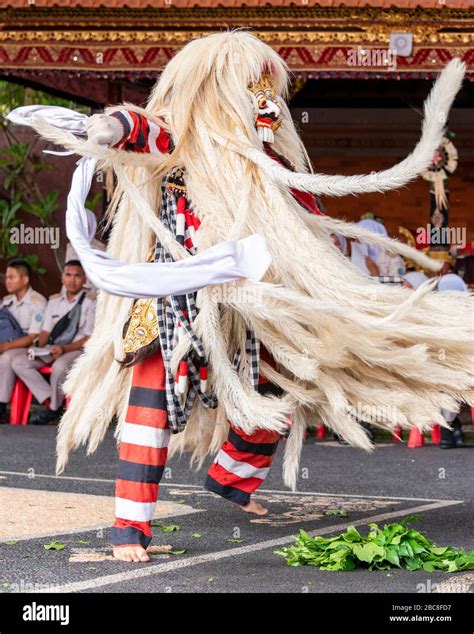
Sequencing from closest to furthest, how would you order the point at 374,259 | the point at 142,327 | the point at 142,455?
1. the point at 142,455
2. the point at 142,327
3. the point at 374,259

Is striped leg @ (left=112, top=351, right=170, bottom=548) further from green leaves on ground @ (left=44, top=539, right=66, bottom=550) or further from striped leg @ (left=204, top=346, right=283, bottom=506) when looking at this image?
striped leg @ (left=204, top=346, right=283, bottom=506)

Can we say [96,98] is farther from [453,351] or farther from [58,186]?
[453,351]

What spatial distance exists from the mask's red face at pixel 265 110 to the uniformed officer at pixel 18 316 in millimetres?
5829

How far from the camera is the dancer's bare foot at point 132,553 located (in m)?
4.66

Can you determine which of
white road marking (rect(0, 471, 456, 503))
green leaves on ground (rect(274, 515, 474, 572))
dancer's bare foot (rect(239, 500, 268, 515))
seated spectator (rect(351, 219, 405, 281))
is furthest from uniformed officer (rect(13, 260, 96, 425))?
green leaves on ground (rect(274, 515, 474, 572))

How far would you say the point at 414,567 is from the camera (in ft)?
15.1

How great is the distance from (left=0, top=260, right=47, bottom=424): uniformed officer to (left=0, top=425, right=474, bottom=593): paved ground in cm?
156

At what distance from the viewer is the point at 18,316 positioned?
1074 centimetres

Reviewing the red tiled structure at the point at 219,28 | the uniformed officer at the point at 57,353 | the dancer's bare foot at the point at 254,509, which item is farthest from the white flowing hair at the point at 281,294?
the red tiled structure at the point at 219,28

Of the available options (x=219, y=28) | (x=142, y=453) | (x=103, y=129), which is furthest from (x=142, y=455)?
(x=219, y=28)

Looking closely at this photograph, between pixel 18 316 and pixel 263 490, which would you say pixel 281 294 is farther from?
pixel 18 316

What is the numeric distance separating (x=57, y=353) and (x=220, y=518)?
15.4ft
